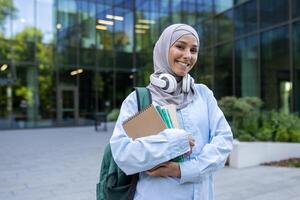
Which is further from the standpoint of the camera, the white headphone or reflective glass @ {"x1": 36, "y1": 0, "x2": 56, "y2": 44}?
reflective glass @ {"x1": 36, "y1": 0, "x2": 56, "y2": 44}

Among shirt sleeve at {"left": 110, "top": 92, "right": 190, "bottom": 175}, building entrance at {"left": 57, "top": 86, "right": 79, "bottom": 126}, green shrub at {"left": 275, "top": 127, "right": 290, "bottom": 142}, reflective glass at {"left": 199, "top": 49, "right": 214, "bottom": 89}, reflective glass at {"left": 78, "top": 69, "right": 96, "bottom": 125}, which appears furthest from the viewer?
reflective glass at {"left": 78, "top": 69, "right": 96, "bottom": 125}

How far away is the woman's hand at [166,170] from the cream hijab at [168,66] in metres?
0.34

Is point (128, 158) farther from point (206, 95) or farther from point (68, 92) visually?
point (68, 92)

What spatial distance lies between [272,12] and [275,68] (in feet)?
7.85

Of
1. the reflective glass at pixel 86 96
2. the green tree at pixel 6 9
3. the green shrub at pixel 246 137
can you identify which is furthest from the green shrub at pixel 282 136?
the green tree at pixel 6 9

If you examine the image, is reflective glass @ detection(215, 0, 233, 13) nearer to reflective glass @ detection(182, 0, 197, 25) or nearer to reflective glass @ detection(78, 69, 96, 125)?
reflective glass @ detection(182, 0, 197, 25)

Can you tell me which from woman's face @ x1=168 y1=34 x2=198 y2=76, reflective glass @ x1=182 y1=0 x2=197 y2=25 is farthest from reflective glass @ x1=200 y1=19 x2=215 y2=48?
woman's face @ x1=168 y1=34 x2=198 y2=76

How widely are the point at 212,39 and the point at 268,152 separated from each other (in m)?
11.0

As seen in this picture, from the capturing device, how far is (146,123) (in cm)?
165

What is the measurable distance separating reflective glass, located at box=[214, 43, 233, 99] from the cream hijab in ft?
49.1

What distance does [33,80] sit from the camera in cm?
2112

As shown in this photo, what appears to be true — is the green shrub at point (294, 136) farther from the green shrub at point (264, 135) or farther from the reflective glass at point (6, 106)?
the reflective glass at point (6, 106)

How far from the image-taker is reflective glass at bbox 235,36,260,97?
14.9m

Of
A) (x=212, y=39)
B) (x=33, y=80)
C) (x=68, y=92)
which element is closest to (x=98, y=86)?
(x=68, y=92)
